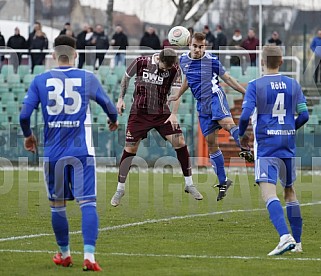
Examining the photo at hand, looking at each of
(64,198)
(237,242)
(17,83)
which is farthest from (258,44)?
(64,198)

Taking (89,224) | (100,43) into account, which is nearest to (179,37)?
(89,224)

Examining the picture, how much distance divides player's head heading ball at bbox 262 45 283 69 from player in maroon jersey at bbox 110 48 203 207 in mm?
3872

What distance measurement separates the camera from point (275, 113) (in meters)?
9.60

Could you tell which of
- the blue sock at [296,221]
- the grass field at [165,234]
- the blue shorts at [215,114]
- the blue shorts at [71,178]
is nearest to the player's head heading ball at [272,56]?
the blue sock at [296,221]

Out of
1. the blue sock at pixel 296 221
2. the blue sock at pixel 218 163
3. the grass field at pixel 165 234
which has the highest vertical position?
the blue sock at pixel 218 163

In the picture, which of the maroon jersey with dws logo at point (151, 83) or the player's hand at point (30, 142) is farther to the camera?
the maroon jersey with dws logo at point (151, 83)

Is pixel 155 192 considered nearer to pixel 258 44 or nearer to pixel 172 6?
pixel 258 44

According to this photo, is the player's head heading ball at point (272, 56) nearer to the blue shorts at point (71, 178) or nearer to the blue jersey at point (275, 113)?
the blue jersey at point (275, 113)

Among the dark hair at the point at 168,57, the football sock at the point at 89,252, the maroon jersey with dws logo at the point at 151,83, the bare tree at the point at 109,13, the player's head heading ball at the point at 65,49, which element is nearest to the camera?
the football sock at the point at 89,252

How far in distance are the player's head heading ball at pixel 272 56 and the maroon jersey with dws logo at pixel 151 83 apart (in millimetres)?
3905

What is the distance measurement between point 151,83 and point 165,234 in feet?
9.41

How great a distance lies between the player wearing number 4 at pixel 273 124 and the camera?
950cm

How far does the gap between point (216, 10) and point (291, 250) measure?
77.5ft

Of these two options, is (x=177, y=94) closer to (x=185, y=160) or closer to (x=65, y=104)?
(x=185, y=160)
